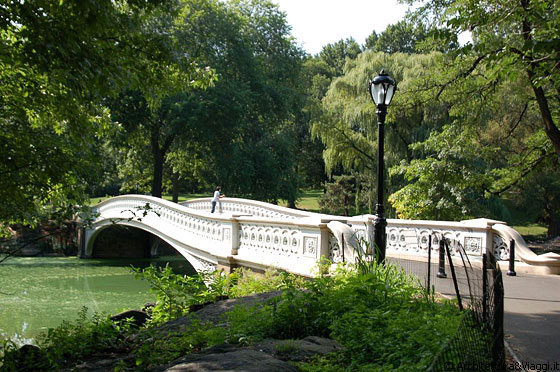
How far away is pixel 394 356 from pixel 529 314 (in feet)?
11.9

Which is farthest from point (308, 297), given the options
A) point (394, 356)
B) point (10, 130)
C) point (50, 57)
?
point (10, 130)

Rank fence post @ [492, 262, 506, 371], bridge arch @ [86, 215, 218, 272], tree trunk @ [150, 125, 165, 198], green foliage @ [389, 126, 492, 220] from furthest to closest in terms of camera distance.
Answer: tree trunk @ [150, 125, 165, 198], green foliage @ [389, 126, 492, 220], bridge arch @ [86, 215, 218, 272], fence post @ [492, 262, 506, 371]

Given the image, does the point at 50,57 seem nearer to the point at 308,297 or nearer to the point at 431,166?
the point at 308,297

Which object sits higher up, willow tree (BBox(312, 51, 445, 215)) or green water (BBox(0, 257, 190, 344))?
willow tree (BBox(312, 51, 445, 215))

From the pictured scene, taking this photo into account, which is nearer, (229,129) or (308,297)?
(308,297)

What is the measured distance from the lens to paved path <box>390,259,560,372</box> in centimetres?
489

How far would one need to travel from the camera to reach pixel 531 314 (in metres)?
6.54

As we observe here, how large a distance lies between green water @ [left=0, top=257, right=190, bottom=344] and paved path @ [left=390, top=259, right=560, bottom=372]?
722 centimetres

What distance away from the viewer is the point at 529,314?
654cm

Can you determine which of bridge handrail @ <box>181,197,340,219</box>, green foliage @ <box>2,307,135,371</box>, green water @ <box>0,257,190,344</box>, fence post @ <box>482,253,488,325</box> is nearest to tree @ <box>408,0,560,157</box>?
fence post @ <box>482,253,488,325</box>

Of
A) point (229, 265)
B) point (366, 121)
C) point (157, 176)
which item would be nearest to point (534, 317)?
point (229, 265)

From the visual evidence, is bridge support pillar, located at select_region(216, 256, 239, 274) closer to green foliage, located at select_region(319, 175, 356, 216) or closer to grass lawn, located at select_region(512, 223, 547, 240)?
green foliage, located at select_region(319, 175, 356, 216)

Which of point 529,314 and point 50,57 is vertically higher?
point 50,57

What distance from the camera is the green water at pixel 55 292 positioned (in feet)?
44.5
